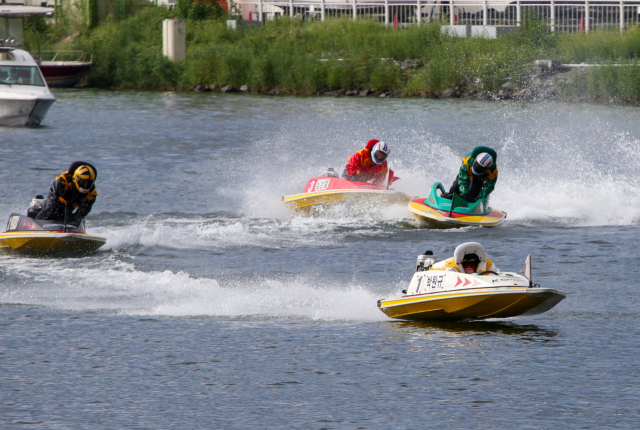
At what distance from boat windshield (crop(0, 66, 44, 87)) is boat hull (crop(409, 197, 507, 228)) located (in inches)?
796

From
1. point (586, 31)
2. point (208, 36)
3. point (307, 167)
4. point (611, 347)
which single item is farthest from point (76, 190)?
point (208, 36)

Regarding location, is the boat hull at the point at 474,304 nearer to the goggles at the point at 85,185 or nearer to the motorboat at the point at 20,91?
the goggles at the point at 85,185

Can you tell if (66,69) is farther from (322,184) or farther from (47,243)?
(47,243)

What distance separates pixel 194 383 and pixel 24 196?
513 inches

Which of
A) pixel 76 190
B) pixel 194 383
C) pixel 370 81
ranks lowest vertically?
pixel 194 383

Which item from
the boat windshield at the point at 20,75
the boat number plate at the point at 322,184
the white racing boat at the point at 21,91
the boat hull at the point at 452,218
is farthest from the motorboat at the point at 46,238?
the boat windshield at the point at 20,75

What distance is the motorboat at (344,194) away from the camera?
1845 cm

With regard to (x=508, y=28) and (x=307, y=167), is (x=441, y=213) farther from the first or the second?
(x=508, y=28)

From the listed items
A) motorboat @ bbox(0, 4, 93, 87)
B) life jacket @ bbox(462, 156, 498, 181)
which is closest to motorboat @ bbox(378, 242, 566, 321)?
life jacket @ bbox(462, 156, 498, 181)

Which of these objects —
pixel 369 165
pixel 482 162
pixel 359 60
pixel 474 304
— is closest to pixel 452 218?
pixel 482 162

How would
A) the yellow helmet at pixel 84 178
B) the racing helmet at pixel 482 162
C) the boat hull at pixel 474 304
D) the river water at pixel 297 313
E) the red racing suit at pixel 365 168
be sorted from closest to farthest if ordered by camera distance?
the river water at pixel 297 313 → the boat hull at pixel 474 304 → the yellow helmet at pixel 84 178 → the racing helmet at pixel 482 162 → the red racing suit at pixel 365 168

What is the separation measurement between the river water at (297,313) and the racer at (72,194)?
697 millimetres

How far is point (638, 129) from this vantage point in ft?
106

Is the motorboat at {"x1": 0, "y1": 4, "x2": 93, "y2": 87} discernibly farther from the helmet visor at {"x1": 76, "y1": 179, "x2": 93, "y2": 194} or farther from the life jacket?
the helmet visor at {"x1": 76, "y1": 179, "x2": 93, "y2": 194}
